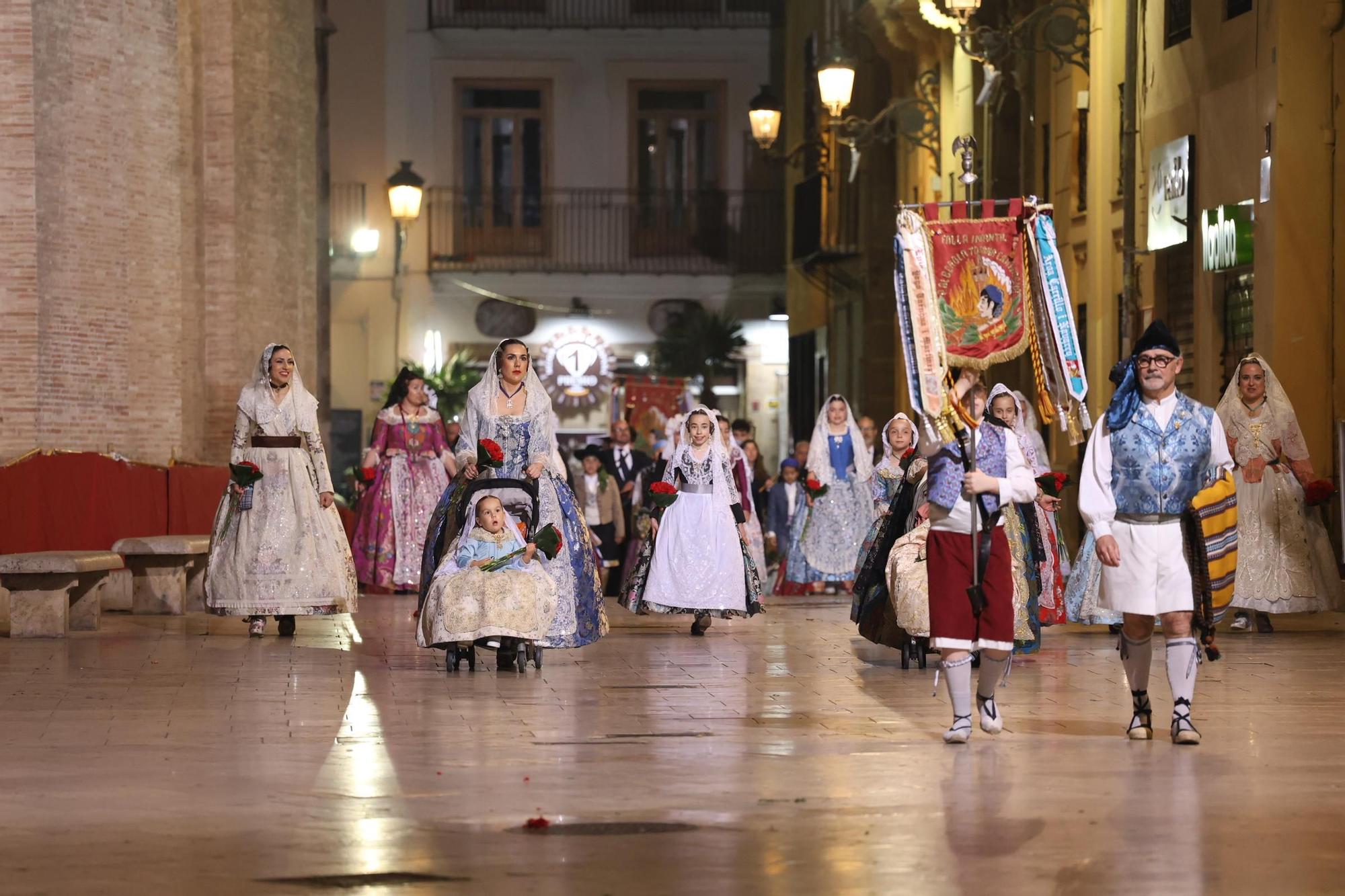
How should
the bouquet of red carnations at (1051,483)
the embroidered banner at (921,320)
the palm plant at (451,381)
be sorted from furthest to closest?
the palm plant at (451,381), the bouquet of red carnations at (1051,483), the embroidered banner at (921,320)

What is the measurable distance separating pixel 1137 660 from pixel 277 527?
752 centimetres

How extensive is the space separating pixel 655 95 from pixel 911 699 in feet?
115

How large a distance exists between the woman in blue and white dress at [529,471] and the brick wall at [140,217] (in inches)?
280

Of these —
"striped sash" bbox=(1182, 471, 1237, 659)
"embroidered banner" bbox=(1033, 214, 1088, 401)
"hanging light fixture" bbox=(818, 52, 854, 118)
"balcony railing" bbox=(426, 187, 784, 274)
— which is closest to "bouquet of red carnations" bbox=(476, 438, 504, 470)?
"embroidered banner" bbox=(1033, 214, 1088, 401)

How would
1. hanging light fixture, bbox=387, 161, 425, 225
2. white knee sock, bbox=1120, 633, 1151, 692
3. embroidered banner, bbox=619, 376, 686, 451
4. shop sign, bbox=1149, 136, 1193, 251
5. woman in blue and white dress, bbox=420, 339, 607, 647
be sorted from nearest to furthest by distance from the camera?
white knee sock, bbox=1120, 633, 1151, 692 < woman in blue and white dress, bbox=420, 339, 607, 647 < shop sign, bbox=1149, 136, 1193, 251 < embroidered banner, bbox=619, 376, 686, 451 < hanging light fixture, bbox=387, 161, 425, 225

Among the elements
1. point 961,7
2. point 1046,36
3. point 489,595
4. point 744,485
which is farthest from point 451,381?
point 489,595

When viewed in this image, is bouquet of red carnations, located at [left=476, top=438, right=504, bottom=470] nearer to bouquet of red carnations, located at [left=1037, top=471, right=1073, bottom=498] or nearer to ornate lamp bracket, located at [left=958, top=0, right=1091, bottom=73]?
bouquet of red carnations, located at [left=1037, top=471, right=1073, bottom=498]

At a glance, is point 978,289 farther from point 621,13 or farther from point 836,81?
point 621,13

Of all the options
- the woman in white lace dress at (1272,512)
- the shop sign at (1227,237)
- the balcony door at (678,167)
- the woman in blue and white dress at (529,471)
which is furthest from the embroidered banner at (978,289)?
the balcony door at (678,167)

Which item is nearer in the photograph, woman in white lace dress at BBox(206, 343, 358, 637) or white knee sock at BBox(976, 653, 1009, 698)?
white knee sock at BBox(976, 653, 1009, 698)

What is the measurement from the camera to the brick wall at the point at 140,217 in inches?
775

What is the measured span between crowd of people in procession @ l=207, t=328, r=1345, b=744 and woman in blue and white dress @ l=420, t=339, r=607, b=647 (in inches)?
0.6

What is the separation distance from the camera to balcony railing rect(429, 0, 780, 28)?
147 feet

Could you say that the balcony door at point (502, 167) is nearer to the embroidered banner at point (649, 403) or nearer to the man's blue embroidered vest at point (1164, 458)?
the embroidered banner at point (649, 403)
